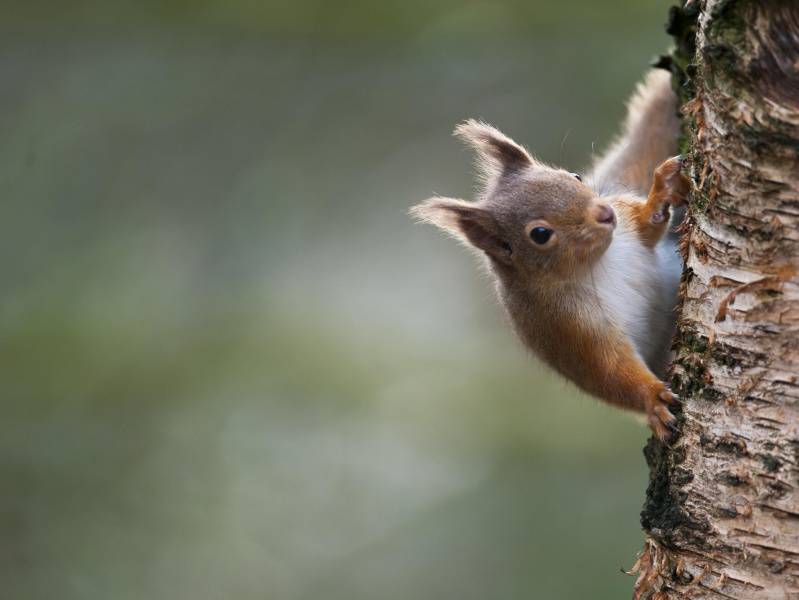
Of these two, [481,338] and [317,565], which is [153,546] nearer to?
[317,565]

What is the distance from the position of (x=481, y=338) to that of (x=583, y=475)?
1004 millimetres

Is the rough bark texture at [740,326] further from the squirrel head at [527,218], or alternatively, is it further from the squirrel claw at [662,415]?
the squirrel head at [527,218]

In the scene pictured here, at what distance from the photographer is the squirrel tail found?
292 cm

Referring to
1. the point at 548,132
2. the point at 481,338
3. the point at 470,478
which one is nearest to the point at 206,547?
A: the point at 470,478

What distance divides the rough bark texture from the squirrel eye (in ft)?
2.03

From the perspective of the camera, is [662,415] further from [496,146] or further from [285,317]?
[285,317]

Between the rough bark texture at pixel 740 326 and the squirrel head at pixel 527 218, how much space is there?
57cm

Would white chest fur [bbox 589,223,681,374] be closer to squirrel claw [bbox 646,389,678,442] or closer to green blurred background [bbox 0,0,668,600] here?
squirrel claw [bbox 646,389,678,442]

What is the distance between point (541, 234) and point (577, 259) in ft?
0.35

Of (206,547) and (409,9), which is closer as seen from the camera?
(206,547)

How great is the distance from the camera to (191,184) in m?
5.19

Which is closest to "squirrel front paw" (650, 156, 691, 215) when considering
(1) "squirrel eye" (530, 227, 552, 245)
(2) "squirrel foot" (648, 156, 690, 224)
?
(2) "squirrel foot" (648, 156, 690, 224)

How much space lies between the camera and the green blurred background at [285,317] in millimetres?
4520

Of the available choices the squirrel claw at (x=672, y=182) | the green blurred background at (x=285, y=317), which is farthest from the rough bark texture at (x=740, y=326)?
the green blurred background at (x=285, y=317)
